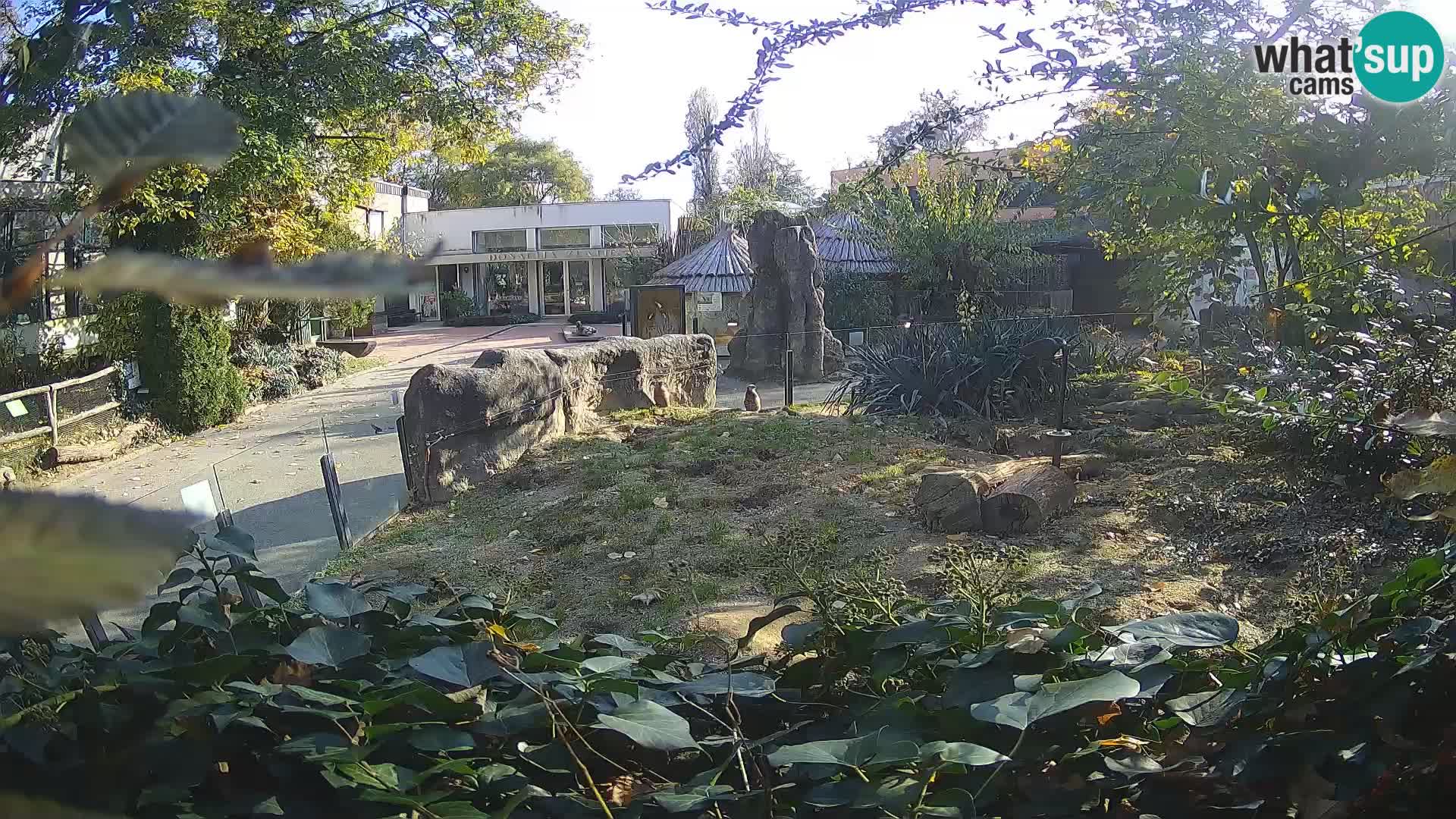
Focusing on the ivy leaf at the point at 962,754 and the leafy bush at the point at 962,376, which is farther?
the leafy bush at the point at 962,376

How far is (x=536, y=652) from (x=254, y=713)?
1.43 feet

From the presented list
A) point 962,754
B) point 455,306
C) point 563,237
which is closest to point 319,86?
point 962,754

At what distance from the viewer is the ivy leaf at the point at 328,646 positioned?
4.86 feet

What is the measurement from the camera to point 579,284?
1645 inches

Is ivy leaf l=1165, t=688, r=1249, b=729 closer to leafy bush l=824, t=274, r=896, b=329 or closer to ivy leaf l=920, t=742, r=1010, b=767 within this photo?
ivy leaf l=920, t=742, r=1010, b=767

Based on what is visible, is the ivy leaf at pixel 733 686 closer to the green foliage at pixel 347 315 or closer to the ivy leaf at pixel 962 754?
the ivy leaf at pixel 962 754

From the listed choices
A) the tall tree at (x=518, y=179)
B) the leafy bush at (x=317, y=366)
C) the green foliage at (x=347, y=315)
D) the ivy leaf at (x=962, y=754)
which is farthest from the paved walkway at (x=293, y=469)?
the tall tree at (x=518, y=179)

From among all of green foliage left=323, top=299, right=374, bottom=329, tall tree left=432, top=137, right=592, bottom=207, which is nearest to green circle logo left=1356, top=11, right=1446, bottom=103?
green foliage left=323, top=299, right=374, bottom=329

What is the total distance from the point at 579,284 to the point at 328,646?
134ft

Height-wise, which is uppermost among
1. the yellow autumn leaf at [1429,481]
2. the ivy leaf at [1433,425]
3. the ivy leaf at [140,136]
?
the ivy leaf at [140,136]

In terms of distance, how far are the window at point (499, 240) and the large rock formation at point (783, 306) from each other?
24.0m

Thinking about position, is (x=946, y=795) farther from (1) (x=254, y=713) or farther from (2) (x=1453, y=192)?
(2) (x=1453, y=192)

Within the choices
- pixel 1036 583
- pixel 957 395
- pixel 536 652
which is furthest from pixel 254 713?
pixel 957 395

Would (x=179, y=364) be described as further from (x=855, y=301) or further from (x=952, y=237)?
(x=855, y=301)
